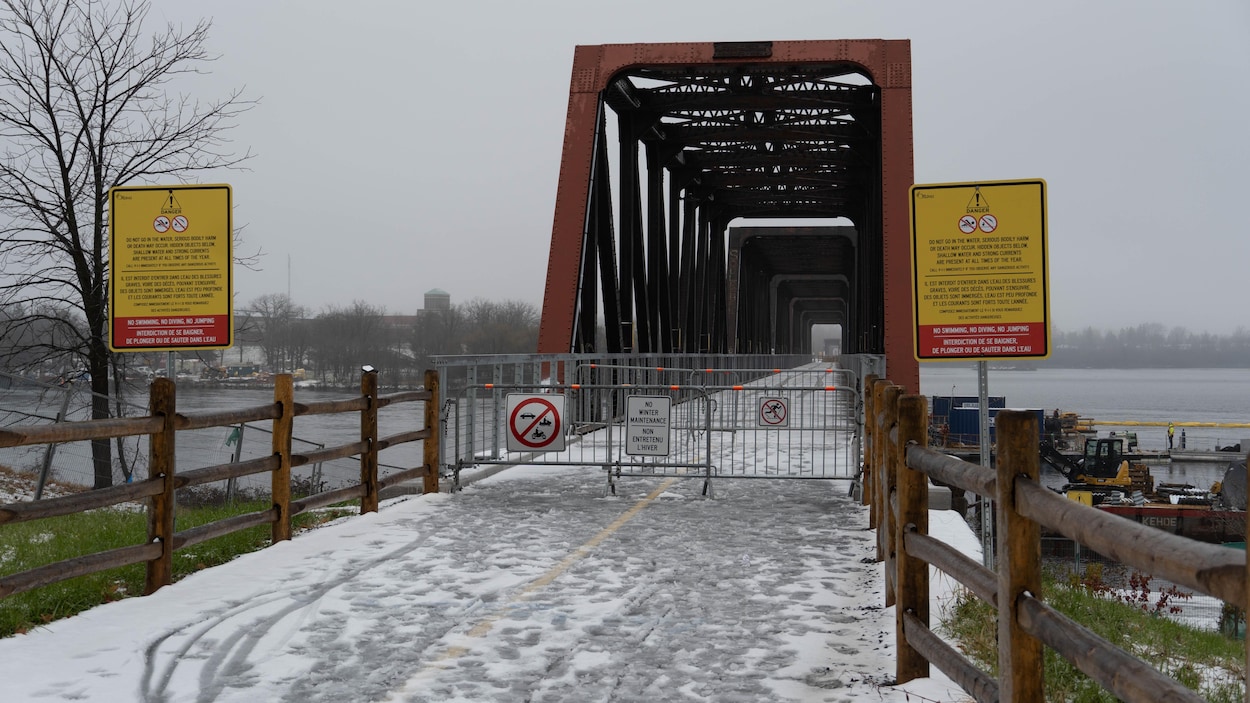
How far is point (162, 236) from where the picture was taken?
7.93m

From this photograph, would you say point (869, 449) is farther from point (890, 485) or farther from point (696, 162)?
point (696, 162)

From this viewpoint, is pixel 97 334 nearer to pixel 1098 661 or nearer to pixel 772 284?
pixel 1098 661

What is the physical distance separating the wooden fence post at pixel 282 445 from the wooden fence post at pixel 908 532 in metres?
5.11

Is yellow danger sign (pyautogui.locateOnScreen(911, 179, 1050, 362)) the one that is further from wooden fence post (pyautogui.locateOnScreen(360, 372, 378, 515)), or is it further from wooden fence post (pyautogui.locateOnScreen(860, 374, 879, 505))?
wooden fence post (pyautogui.locateOnScreen(360, 372, 378, 515))

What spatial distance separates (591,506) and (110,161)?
15127 millimetres

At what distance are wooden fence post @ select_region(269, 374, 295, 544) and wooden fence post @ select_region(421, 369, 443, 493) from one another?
109 inches

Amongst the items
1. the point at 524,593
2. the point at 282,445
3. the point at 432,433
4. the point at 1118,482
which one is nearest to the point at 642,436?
the point at 432,433

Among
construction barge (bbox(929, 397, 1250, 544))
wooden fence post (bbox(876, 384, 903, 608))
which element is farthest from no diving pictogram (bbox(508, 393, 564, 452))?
construction barge (bbox(929, 397, 1250, 544))

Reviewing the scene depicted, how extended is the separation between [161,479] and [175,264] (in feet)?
5.73

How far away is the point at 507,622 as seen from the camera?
6.29 meters

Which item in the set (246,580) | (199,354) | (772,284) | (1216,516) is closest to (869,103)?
(199,354)

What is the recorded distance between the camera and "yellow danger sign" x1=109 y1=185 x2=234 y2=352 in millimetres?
7879

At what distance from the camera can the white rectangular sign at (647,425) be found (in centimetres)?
1225

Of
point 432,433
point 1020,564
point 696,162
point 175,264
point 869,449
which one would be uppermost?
point 696,162
